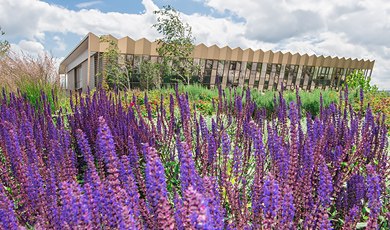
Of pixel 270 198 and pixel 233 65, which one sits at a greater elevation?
pixel 233 65

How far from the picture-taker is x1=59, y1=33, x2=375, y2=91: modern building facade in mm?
23108

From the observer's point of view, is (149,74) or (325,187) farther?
(149,74)

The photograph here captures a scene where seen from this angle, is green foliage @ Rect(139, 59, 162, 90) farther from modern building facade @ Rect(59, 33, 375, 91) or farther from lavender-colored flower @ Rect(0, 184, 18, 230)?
lavender-colored flower @ Rect(0, 184, 18, 230)

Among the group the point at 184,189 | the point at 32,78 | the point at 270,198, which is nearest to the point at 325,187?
the point at 270,198

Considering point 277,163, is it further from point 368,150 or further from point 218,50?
point 218,50

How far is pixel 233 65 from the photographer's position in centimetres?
2950

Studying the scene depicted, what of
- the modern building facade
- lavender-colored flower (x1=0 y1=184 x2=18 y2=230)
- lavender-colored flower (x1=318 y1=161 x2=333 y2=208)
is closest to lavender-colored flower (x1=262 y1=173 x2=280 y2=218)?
lavender-colored flower (x1=318 y1=161 x2=333 y2=208)

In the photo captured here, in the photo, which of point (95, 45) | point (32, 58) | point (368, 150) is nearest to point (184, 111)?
point (368, 150)

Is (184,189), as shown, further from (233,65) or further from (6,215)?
(233,65)

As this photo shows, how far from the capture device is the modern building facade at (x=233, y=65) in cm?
2311

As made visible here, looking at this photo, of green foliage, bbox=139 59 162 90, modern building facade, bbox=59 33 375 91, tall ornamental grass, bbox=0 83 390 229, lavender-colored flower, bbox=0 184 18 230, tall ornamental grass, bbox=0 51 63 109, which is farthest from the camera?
modern building facade, bbox=59 33 375 91

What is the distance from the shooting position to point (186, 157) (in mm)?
1398

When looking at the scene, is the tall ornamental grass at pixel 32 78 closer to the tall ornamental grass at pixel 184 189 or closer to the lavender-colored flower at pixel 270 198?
the tall ornamental grass at pixel 184 189

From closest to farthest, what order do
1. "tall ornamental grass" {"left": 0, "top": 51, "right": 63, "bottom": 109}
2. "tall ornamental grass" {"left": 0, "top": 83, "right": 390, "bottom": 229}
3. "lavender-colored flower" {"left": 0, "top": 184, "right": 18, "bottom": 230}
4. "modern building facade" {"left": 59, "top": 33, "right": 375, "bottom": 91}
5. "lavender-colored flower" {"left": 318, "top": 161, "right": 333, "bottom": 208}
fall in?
"tall ornamental grass" {"left": 0, "top": 83, "right": 390, "bottom": 229}
"lavender-colored flower" {"left": 0, "top": 184, "right": 18, "bottom": 230}
"lavender-colored flower" {"left": 318, "top": 161, "right": 333, "bottom": 208}
"tall ornamental grass" {"left": 0, "top": 51, "right": 63, "bottom": 109}
"modern building facade" {"left": 59, "top": 33, "right": 375, "bottom": 91}
